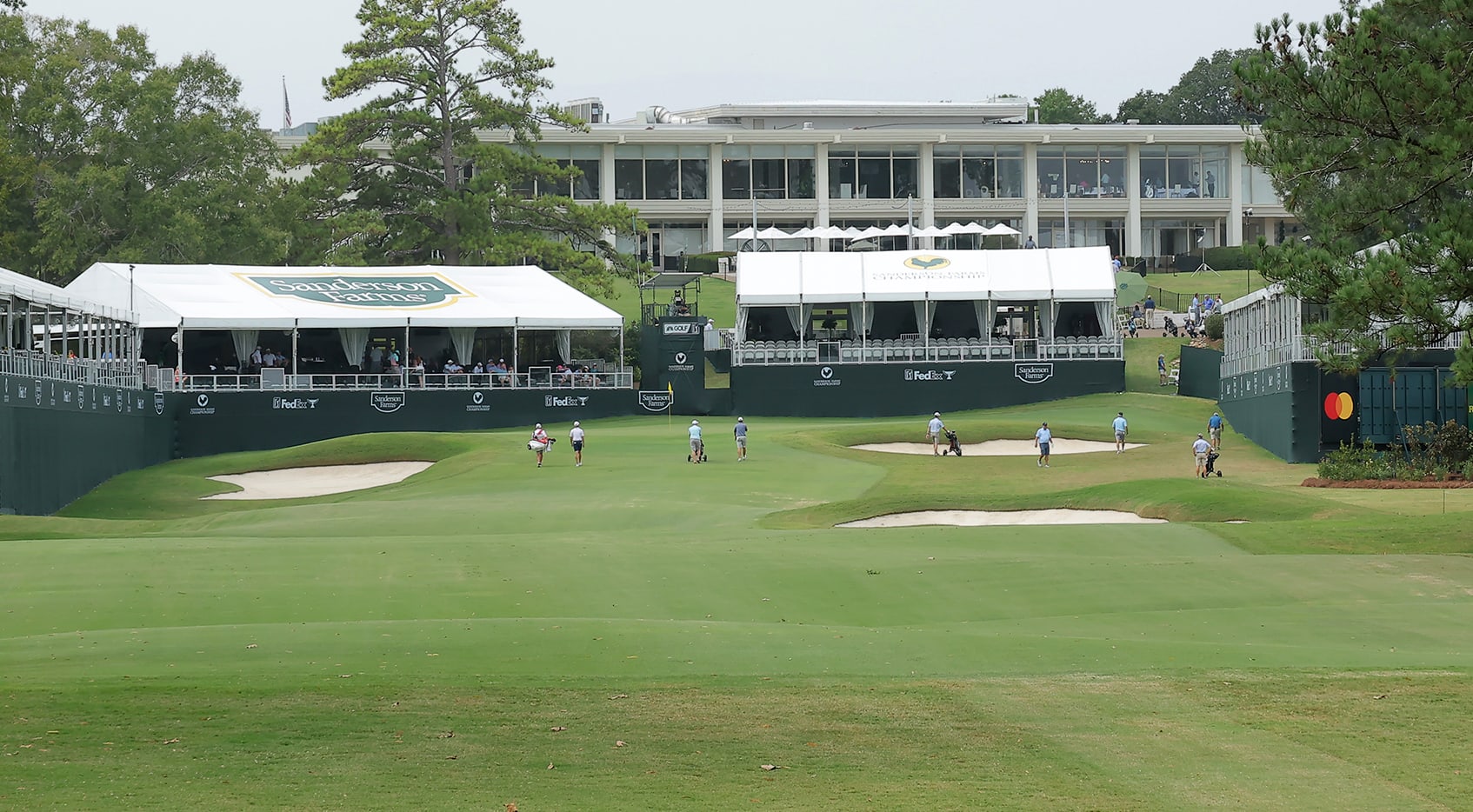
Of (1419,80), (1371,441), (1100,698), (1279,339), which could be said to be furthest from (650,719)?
(1279,339)

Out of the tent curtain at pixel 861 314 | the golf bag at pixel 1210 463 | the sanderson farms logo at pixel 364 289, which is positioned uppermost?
the sanderson farms logo at pixel 364 289

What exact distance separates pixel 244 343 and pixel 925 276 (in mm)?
26821

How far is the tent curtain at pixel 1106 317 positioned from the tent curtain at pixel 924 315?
676 centimetres

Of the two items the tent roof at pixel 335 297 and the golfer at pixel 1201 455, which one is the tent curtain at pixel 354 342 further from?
the golfer at pixel 1201 455

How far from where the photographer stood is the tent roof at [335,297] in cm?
5650

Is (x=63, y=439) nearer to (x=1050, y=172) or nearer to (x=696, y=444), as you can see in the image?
(x=696, y=444)

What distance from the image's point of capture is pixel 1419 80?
23234 millimetres

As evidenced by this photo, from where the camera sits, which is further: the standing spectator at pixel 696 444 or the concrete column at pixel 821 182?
the concrete column at pixel 821 182

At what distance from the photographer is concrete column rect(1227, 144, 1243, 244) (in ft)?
342

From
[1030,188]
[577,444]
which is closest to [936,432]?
[577,444]

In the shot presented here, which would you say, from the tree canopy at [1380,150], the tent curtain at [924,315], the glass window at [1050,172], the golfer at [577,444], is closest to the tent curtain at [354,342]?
the golfer at [577,444]

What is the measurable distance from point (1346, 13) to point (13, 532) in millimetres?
23880

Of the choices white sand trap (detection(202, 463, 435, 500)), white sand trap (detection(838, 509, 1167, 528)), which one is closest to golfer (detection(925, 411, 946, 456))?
white sand trap (detection(838, 509, 1167, 528))

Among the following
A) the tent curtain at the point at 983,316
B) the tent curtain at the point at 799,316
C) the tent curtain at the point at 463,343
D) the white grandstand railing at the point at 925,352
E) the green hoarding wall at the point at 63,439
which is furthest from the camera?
the tent curtain at the point at 799,316
